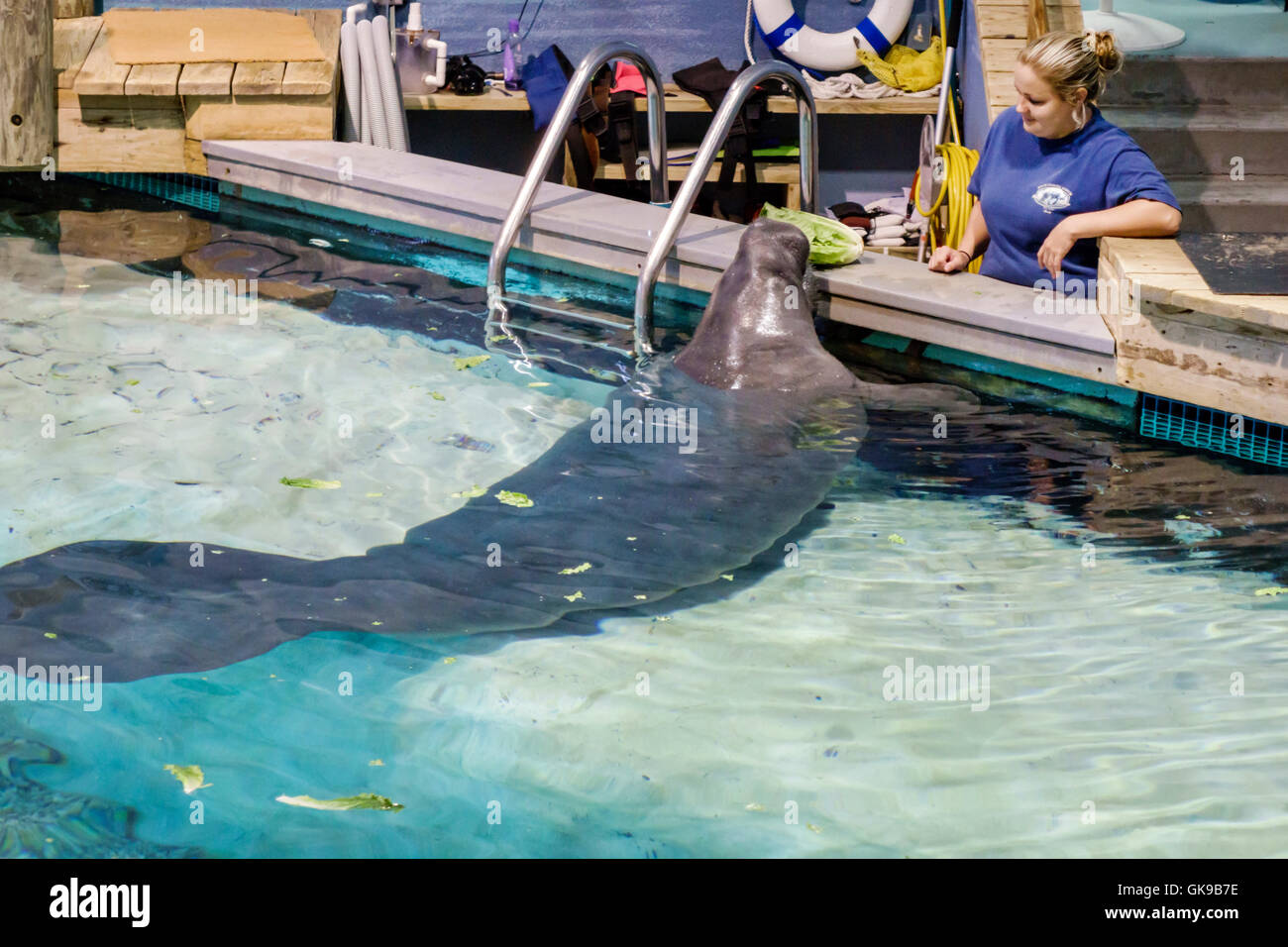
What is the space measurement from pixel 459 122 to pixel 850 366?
5.69 m

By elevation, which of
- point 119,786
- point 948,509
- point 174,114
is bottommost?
point 119,786

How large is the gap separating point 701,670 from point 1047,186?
2.90 metres

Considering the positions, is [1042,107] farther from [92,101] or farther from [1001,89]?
[92,101]

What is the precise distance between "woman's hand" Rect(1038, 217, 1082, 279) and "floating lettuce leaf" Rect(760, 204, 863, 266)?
779 mm

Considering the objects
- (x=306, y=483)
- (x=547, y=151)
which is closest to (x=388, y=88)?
(x=547, y=151)

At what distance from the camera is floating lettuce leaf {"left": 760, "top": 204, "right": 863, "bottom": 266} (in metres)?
5.29

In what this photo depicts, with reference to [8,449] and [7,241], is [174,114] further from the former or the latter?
[8,449]

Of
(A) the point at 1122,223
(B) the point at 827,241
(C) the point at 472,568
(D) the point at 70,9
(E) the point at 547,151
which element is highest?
(D) the point at 70,9

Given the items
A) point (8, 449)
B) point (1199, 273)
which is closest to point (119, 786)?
point (8, 449)

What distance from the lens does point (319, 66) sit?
7.46 m

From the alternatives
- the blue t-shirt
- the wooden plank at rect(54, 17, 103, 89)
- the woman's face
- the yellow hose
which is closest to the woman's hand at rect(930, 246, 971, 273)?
the blue t-shirt

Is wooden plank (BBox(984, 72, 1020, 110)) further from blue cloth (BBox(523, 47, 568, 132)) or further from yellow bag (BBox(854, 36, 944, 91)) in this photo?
blue cloth (BBox(523, 47, 568, 132))

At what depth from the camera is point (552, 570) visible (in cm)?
359

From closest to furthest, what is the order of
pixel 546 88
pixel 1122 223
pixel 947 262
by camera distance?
1. pixel 1122 223
2. pixel 947 262
3. pixel 546 88
